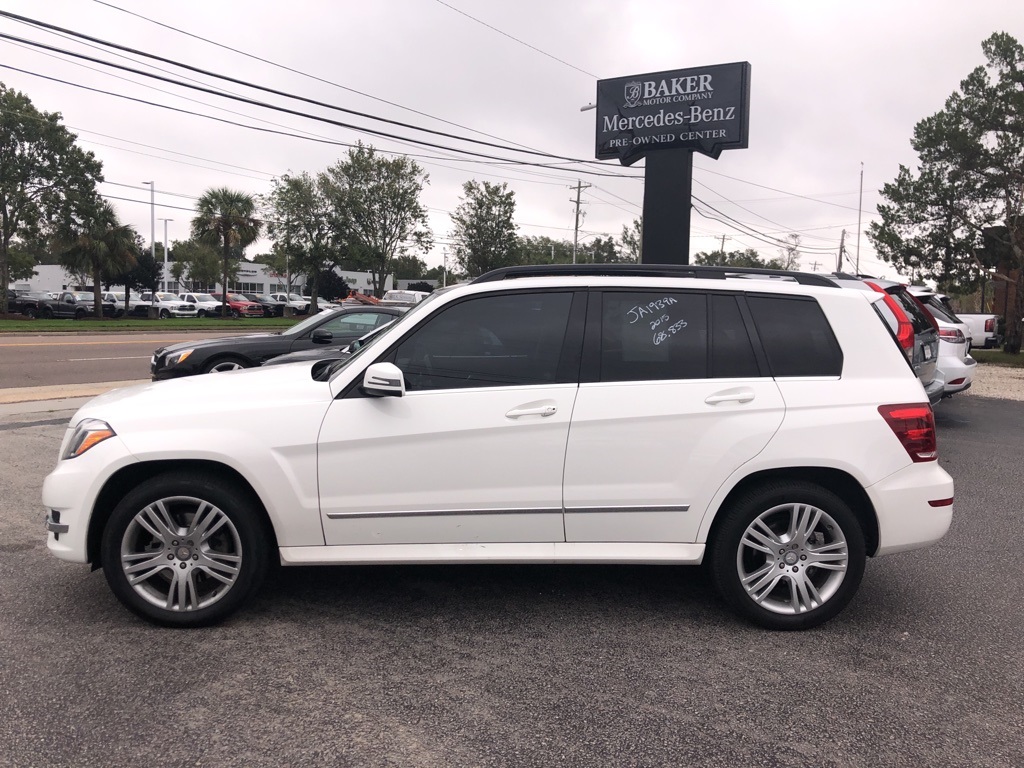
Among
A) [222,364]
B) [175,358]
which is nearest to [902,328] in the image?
[222,364]

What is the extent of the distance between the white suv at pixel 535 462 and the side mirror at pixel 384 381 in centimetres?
1

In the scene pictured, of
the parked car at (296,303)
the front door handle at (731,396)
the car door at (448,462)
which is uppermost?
the parked car at (296,303)

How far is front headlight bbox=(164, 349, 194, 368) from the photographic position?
34.2 feet

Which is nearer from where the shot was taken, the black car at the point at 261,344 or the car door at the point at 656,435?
the car door at the point at 656,435

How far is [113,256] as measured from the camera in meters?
38.5

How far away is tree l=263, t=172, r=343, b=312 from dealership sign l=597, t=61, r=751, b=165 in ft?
93.9

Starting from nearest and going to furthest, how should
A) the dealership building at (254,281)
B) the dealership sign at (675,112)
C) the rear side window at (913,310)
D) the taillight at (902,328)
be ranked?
1. the taillight at (902,328)
2. the rear side window at (913,310)
3. the dealership sign at (675,112)
4. the dealership building at (254,281)

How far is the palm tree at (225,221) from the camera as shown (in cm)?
4175

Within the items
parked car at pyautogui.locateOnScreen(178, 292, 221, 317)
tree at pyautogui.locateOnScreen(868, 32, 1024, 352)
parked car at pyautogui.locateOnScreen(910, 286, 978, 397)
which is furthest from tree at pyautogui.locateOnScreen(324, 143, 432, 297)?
parked car at pyautogui.locateOnScreen(910, 286, 978, 397)

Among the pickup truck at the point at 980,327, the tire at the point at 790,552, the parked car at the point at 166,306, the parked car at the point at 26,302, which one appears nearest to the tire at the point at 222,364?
the tire at the point at 790,552

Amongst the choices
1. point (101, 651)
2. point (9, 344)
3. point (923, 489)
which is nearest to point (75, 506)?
point (101, 651)

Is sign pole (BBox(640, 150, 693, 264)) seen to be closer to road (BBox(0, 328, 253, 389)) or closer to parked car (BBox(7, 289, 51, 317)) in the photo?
road (BBox(0, 328, 253, 389))

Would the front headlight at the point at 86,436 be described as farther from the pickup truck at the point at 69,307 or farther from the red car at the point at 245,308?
the red car at the point at 245,308

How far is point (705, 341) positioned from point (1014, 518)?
3.76 m
